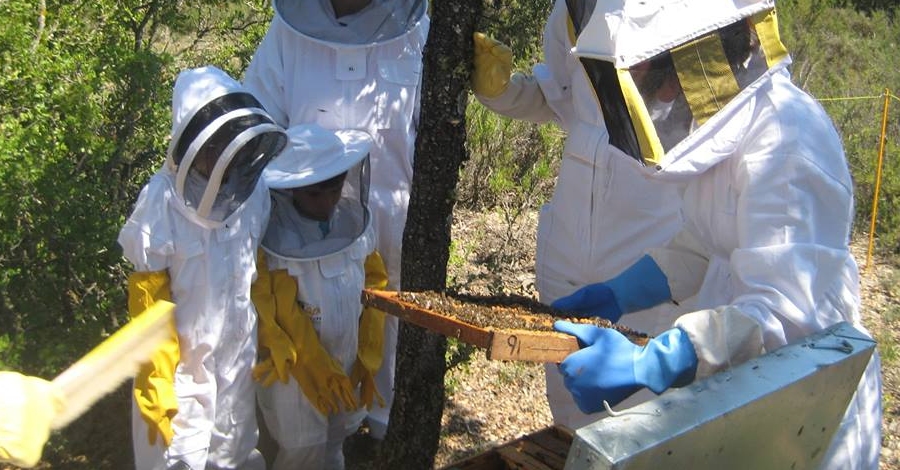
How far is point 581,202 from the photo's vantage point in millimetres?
3400

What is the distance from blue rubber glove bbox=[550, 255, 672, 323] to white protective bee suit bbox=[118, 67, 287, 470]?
3.95 feet

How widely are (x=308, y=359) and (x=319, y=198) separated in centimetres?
66

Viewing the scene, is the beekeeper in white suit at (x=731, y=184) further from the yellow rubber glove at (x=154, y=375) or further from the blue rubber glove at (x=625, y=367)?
the yellow rubber glove at (x=154, y=375)

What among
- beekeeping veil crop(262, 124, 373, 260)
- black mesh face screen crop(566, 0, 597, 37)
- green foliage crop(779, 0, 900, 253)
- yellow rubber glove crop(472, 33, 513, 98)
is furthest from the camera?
green foliage crop(779, 0, 900, 253)

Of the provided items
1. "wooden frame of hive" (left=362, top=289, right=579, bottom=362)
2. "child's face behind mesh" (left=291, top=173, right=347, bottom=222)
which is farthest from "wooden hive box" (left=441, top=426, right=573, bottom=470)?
"child's face behind mesh" (left=291, top=173, right=347, bottom=222)

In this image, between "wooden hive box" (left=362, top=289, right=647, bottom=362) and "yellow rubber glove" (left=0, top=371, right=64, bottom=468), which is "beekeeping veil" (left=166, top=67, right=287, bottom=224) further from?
"yellow rubber glove" (left=0, top=371, right=64, bottom=468)

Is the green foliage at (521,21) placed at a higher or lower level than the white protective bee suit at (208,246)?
higher

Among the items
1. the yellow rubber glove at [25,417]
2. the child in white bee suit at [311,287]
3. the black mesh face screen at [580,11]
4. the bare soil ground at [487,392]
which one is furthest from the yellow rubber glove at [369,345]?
the yellow rubber glove at [25,417]

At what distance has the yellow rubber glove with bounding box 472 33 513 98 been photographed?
3.24 m

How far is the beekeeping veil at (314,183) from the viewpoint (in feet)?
11.1

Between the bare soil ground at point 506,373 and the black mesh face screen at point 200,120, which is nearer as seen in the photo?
the black mesh face screen at point 200,120

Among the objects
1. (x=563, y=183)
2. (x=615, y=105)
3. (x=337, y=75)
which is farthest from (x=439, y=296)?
(x=337, y=75)

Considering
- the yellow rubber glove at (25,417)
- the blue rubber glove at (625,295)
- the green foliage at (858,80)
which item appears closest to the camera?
the yellow rubber glove at (25,417)

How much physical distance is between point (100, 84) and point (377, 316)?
168 cm
